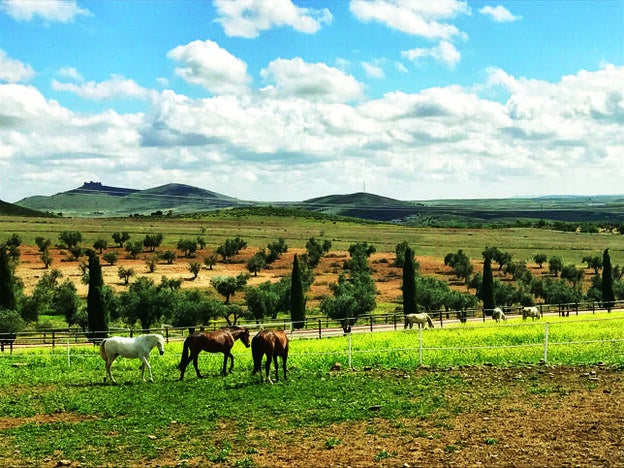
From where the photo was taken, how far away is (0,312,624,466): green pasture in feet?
39.9

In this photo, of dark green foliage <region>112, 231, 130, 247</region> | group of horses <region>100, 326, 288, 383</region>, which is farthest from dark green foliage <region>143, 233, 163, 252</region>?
group of horses <region>100, 326, 288, 383</region>

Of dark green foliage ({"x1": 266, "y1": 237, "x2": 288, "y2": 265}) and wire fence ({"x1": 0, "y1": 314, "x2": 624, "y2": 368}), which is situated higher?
dark green foliage ({"x1": 266, "y1": 237, "x2": 288, "y2": 265})

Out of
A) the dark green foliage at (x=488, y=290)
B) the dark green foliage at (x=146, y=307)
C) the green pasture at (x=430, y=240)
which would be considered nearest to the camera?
the dark green foliage at (x=488, y=290)

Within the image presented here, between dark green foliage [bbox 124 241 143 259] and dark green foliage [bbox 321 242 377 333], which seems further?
dark green foliage [bbox 124 241 143 259]

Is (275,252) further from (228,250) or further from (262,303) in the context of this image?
(262,303)

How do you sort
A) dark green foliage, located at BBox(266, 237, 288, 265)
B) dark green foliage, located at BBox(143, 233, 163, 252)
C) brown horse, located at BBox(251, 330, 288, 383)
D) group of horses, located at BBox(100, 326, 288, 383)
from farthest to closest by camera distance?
dark green foliage, located at BBox(143, 233, 163, 252), dark green foliage, located at BBox(266, 237, 288, 265), group of horses, located at BBox(100, 326, 288, 383), brown horse, located at BBox(251, 330, 288, 383)

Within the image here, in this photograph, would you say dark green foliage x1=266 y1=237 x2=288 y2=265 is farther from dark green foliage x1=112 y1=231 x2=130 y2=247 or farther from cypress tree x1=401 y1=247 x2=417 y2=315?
cypress tree x1=401 y1=247 x2=417 y2=315

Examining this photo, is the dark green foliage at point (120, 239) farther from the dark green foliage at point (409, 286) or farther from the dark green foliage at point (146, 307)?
the dark green foliage at point (409, 286)

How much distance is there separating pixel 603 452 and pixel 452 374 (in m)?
7.94

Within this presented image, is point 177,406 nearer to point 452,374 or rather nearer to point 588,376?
point 452,374

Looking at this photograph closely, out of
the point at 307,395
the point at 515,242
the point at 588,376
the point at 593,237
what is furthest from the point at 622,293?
the point at 593,237

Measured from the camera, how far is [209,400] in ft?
52.7

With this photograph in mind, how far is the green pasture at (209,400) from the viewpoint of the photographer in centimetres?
1216

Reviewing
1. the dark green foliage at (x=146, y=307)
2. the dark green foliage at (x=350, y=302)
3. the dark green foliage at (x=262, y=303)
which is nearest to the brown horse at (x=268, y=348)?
the dark green foliage at (x=350, y=302)
